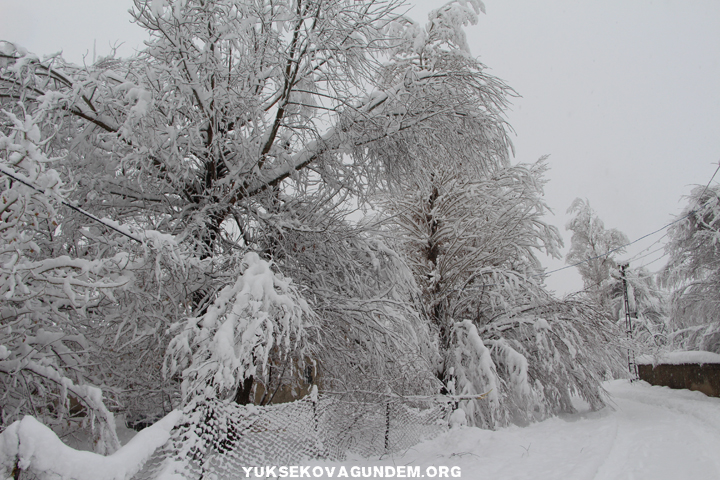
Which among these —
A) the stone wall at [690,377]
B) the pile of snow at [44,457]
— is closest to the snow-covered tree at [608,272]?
the stone wall at [690,377]

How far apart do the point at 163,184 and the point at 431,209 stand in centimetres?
703

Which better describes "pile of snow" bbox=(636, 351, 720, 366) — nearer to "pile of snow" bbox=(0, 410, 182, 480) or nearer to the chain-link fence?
the chain-link fence

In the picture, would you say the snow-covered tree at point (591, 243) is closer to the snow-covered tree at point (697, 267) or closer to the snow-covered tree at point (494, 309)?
the snow-covered tree at point (697, 267)

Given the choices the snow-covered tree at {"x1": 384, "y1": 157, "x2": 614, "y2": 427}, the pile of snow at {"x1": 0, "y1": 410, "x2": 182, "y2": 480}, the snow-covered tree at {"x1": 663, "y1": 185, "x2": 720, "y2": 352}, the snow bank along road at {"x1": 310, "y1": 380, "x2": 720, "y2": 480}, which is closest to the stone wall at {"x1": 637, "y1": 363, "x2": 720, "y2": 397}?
the snow-covered tree at {"x1": 663, "y1": 185, "x2": 720, "y2": 352}

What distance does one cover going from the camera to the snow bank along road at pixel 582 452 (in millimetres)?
4766

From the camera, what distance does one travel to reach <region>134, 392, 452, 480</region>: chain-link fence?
3.13 metres

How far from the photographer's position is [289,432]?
4430mm

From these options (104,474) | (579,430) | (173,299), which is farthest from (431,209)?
(104,474)

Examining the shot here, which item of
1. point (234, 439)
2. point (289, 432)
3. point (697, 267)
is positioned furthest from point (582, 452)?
point (697, 267)

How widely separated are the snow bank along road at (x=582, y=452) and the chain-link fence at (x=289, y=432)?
26cm

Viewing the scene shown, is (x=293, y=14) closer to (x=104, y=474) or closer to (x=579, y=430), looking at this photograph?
(x=104, y=474)

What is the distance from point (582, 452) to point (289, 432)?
3910 millimetres

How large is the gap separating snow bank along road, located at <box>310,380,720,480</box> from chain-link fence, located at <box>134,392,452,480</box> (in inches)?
10.1

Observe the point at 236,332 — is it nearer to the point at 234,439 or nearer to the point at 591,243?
the point at 234,439
